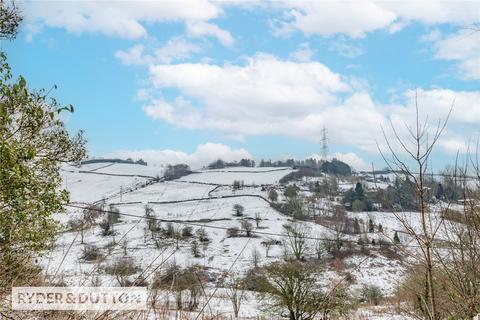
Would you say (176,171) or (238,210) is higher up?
(176,171)

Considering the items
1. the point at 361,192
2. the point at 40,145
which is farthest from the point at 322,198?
the point at 40,145

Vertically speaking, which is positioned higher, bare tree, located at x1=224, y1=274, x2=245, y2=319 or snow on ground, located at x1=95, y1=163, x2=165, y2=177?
snow on ground, located at x1=95, y1=163, x2=165, y2=177

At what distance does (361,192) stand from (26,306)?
149 metres

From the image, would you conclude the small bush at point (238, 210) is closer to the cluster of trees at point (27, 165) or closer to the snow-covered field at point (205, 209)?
the snow-covered field at point (205, 209)

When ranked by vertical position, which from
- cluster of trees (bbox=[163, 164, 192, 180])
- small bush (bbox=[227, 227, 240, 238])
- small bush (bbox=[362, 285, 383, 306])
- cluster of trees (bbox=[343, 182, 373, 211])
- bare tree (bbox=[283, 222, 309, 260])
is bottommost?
small bush (bbox=[362, 285, 383, 306])

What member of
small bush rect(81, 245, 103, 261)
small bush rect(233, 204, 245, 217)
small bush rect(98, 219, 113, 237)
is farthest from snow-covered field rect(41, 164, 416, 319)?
small bush rect(81, 245, 103, 261)

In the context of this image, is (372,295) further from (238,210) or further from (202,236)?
(238,210)

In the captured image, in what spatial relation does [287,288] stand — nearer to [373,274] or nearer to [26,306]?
[26,306]

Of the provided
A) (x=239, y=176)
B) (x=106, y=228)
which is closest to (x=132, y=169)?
(x=239, y=176)

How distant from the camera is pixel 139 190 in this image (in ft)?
482

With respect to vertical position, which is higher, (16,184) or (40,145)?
(40,145)

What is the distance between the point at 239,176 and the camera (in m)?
171

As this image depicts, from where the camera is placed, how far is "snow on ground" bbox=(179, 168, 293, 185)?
164 meters

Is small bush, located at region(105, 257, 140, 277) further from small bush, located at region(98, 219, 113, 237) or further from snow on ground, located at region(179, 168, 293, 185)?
snow on ground, located at region(179, 168, 293, 185)
